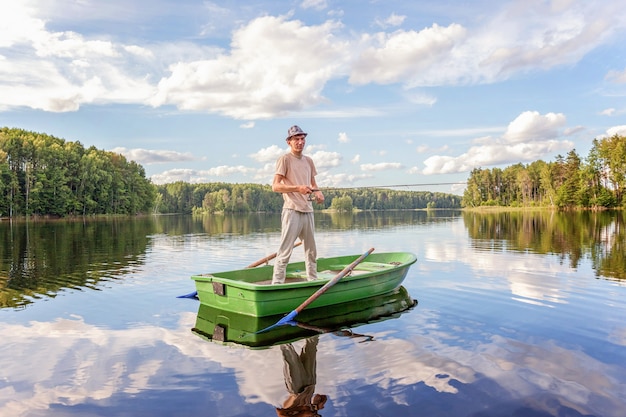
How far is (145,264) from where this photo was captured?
56.3 ft

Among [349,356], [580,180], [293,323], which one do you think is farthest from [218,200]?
[349,356]

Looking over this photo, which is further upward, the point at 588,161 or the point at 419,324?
the point at 588,161

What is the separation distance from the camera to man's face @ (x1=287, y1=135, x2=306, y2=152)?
8.91 metres

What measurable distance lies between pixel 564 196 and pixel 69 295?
91257mm

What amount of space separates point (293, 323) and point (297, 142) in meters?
3.33

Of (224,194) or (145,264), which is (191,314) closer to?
(145,264)

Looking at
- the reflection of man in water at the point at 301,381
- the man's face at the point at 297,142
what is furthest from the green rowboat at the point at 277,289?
the man's face at the point at 297,142

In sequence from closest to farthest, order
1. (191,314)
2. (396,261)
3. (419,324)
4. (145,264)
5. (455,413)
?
(455,413)
(419,324)
(191,314)
(396,261)
(145,264)

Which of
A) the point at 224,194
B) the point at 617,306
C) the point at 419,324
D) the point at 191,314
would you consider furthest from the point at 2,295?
the point at 224,194

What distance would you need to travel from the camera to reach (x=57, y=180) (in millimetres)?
79875

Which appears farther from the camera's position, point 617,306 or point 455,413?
point 617,306

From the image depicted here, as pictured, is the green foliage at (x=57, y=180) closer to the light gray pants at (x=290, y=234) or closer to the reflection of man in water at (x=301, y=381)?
the light gray pants at (x=290, y=234)

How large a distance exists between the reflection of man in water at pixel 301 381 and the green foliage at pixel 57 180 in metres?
79.0

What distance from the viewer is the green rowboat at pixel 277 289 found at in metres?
8.48
